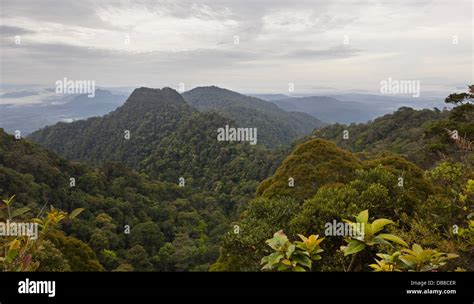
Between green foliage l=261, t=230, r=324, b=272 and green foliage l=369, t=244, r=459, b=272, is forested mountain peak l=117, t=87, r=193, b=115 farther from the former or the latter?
green foliage l=369, t=244, r=459, b=272

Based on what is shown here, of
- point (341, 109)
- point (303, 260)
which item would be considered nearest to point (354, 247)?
point (303, 260)

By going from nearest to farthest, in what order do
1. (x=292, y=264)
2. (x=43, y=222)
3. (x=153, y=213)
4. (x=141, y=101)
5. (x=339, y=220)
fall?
(x=292, y=264), (x=43, y=222), (x=339, y=220), (x=153, y=213), (x=141, y=101)

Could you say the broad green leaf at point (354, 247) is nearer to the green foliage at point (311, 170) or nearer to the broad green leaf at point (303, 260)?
the broad green leaf at point (303, 260)

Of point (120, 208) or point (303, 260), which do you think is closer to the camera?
point (303, 260)

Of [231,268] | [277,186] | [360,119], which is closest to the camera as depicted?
[231,268]

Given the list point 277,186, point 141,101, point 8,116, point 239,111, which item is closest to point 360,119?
point 239,111

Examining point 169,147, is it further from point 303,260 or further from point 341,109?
point 341,109
